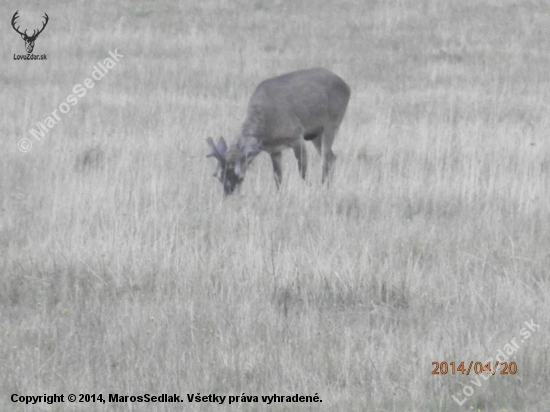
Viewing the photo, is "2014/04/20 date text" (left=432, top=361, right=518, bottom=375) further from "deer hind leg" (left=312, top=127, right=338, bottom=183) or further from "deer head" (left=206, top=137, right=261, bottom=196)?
"deer hind leg" (left=312, top=127, right=338, bottom=183)

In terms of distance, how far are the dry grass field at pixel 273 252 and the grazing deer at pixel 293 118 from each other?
0.36 metres

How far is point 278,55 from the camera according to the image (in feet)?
62.1

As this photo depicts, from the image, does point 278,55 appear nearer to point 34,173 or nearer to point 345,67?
point 345,67

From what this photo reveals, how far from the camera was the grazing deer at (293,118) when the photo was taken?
1069 cm

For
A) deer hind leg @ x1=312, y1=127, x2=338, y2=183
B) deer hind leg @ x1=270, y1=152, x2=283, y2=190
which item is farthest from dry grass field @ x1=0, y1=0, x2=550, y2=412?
deer hind leg @ x1=270, y1=152, x2=283, y2=190

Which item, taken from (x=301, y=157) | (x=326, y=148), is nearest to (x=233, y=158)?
(x=301, y=157)

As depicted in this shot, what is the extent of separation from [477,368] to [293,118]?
6213mm

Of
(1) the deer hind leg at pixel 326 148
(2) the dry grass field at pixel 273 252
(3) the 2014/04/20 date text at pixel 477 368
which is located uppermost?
(1) the deer hind leg at pixel 326 148

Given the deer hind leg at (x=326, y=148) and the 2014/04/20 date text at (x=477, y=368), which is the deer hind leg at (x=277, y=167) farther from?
the 2014/04/20 date text at (x=477, y=368)

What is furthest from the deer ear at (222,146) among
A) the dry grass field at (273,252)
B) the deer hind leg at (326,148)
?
the deer hind leg at (326,148)

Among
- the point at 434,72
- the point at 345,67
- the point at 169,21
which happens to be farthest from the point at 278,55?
the point at 169,21

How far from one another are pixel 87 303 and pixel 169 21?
56.2ft

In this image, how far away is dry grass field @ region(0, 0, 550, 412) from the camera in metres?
5.25

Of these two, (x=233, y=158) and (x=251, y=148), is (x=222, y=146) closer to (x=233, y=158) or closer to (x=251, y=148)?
(x=233, y=158)
